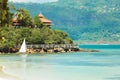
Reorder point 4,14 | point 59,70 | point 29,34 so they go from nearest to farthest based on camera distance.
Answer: point 4,14 < point 59,70 < point 29,34

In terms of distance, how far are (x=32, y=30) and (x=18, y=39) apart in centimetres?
557

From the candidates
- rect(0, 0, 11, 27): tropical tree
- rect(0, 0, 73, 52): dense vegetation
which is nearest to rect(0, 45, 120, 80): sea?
rect(0, 0, 11, 27): tropical tree

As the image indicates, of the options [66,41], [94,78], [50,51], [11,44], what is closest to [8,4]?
[94,78]

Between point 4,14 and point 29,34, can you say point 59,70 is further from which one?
point 29,34

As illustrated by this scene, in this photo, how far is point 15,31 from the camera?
11869cm

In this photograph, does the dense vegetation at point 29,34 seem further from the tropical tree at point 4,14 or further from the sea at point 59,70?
the tropical tree at point 4,14

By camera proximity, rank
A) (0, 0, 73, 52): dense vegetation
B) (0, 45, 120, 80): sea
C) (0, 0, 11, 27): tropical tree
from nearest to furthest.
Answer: (0, 0, 11, 27): tropical tree
(0, 45, 120, 80): sea
(0, 0, 73, 52): dense vegetation

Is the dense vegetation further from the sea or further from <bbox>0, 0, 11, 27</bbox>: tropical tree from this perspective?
<bbox>0, 0, 11, 27</bbox>: tropical tree

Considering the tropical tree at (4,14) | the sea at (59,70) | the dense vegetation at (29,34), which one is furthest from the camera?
the dense vegetation at (29,34)

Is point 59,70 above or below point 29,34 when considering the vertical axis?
above

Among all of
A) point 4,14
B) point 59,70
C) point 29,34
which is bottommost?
point 29,34

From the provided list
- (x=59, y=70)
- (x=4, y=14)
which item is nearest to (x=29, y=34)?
(x=59, y=70)

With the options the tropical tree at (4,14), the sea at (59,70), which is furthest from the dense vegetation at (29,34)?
the tropical tree at (4,14)

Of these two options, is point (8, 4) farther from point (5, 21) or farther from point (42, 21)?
point (42, 21)
